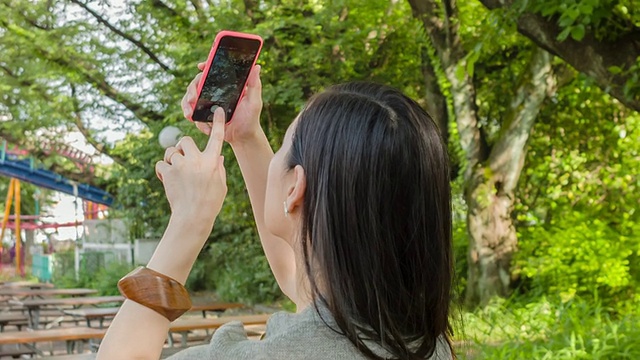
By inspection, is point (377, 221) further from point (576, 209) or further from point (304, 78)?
point (304, 78)

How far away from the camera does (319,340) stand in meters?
1.12

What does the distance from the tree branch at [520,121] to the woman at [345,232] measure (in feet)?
26.9

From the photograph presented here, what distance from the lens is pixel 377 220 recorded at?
115 centimetres

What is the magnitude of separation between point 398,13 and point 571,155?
306 cm

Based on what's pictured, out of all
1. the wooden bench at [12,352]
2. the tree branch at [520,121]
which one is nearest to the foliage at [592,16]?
the tree branch at [520,121]

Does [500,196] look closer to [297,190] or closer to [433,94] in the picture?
[433,94]

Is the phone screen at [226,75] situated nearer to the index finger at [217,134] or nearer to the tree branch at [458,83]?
the index finger at [217,134]

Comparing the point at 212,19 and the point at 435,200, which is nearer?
the point at 435,200

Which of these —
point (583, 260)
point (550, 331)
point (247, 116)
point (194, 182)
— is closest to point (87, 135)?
point (583, 260)

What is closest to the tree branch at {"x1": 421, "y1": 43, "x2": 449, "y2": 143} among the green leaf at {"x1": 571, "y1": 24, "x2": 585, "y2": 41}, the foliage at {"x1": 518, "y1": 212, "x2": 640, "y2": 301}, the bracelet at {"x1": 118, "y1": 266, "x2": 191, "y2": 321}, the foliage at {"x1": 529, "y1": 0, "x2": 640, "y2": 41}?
the foliage at {"x1": 518, "y1": 212, "x2": 640, "y2": 301}

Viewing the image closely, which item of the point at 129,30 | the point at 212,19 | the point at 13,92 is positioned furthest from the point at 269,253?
the point at 13,92

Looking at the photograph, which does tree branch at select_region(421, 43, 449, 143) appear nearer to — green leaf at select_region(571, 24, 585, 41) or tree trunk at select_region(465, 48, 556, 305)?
tree trunk at select_region(465, 48, 556, 305)

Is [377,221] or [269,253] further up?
[377,221]

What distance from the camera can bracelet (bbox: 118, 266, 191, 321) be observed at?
119 centimetres
